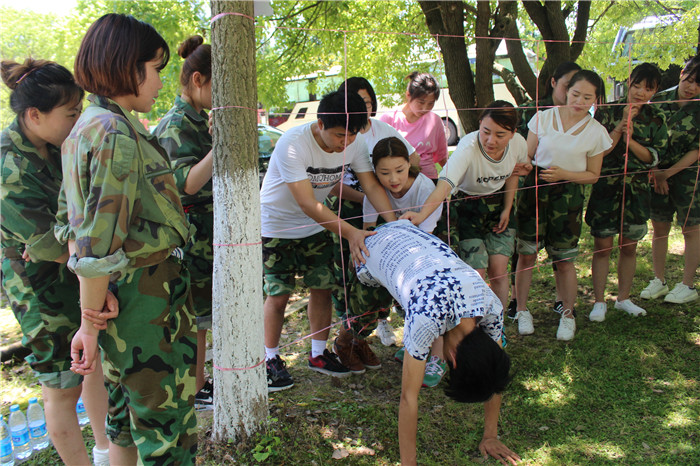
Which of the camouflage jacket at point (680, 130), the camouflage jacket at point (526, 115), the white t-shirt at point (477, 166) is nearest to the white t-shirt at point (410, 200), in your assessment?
the white t-shirt at point (477, 166)

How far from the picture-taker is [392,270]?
2.41 meters

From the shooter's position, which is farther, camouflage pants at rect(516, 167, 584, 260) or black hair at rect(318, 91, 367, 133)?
camouflage pants at rect(516, 167, 584, 260)

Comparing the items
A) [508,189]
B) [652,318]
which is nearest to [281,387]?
[508,189]

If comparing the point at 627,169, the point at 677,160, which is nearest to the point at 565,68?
the point at 627,169

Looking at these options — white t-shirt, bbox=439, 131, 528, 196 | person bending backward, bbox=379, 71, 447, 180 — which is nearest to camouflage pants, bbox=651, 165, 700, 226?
white t-shirt, bbox=439, 131, 528, 196

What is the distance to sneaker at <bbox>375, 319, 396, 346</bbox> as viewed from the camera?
3.80 m

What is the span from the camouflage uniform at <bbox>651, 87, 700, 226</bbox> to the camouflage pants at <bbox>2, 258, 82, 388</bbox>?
14.2ft

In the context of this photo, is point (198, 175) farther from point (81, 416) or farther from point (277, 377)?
point (81, 416)

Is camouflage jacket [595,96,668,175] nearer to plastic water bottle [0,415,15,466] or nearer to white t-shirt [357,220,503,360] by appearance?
white t-shirt [357,220,503,360]

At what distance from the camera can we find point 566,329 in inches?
147

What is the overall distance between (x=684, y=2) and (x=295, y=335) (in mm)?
7899

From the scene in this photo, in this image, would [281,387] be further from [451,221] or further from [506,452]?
[451,221]

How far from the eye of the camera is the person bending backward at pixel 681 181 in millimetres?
4051

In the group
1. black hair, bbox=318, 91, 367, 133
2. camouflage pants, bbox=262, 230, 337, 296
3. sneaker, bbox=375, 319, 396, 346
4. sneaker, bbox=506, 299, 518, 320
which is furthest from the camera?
sneaker, bbox=506, 299, 518, 320
